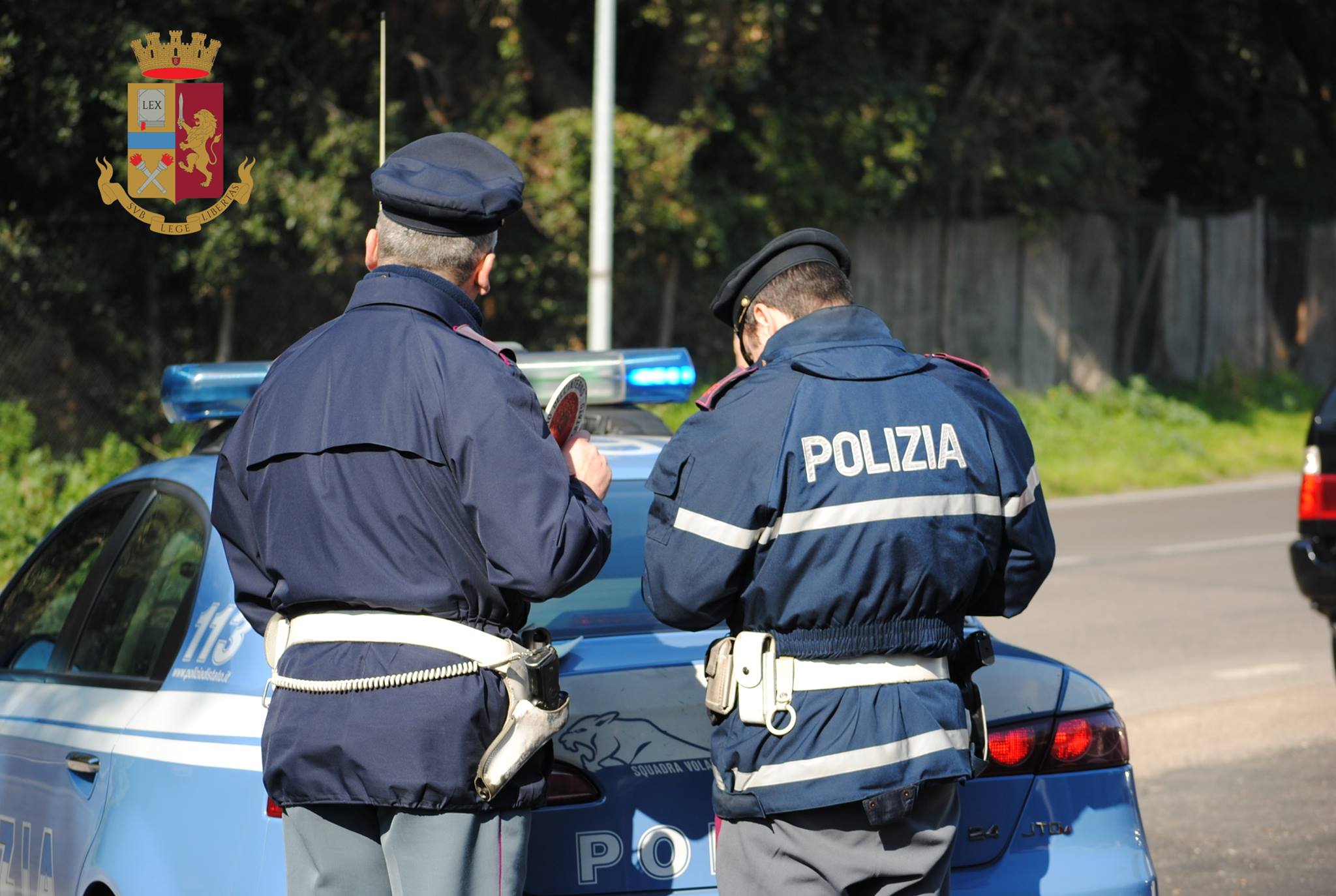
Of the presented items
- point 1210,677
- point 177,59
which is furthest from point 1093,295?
point 177,59

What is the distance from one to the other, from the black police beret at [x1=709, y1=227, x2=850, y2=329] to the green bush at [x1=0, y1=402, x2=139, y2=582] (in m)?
7.36

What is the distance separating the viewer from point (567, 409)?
2.57m

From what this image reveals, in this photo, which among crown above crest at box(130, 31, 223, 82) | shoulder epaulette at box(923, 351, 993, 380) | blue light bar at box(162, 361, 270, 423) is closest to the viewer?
shoulder epaulette at box(923, 351, 993, 380)

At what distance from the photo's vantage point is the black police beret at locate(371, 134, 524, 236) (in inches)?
99.0

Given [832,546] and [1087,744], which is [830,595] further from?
[1087,744]

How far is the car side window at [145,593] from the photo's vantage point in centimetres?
331

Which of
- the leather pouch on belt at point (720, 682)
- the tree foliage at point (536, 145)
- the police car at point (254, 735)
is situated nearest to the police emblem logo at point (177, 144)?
the police car at point (254, 735)

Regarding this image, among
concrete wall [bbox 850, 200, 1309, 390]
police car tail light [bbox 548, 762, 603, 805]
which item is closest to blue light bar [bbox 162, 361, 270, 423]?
police car tail light [bbox 548, 762, 603, 805]

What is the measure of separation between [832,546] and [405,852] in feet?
2.78

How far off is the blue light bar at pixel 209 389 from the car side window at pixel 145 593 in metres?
0.21

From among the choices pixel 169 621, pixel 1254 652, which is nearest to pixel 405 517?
pixel 169 621

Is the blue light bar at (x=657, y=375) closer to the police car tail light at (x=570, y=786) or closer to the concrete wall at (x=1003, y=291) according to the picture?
the police car tail light at (x=570, y=786)

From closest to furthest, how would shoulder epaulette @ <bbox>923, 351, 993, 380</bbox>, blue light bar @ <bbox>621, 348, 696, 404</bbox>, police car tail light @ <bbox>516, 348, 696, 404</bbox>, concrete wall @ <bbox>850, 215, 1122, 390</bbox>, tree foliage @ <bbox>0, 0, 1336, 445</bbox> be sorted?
shoulder epaulette @ <bbox>923, 351, 993, 380</bbox> < police car tail light @ <bbox>516, 348, 696, 404</bbox> < blue light bar @ <bbox>621, 348, 696, 404</bbox> < tree foliage @ <bbox>0, 0, 1336, 445</bbox> < concrete wall @ <bbox>850, 215, 1122, 390</bbox>

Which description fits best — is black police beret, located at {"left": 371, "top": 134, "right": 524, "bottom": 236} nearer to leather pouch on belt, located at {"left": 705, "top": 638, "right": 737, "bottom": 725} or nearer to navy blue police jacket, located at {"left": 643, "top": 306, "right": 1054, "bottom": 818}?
navy blue police jacket, located at {"left": 643, "top": 306, "right": 1054, "bottom": 818}
